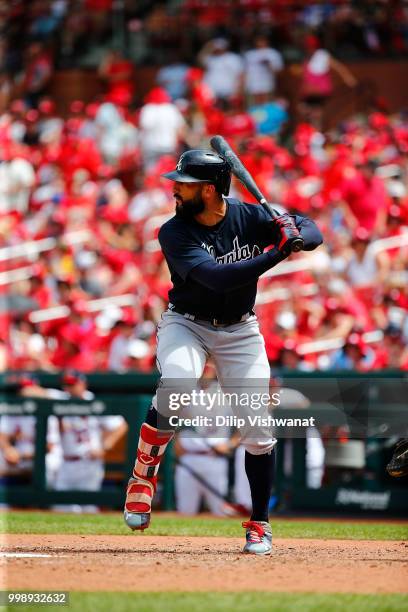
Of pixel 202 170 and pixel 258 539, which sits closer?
pixel 202 170

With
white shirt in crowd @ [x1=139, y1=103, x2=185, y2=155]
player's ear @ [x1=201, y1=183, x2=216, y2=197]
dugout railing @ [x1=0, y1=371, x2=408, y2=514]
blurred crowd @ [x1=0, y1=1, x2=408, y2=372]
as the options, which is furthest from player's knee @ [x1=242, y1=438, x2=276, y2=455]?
white shirt in crowd @ [x1=139, y1=103, x2=185, y2=155]

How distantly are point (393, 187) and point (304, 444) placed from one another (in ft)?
13.0

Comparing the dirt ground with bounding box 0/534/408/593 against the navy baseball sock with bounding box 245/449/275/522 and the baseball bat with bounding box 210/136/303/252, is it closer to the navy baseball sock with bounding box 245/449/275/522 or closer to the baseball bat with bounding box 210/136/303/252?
the navy baseball sock with bounding box 245/449/275/522

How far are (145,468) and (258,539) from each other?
65 centimetres

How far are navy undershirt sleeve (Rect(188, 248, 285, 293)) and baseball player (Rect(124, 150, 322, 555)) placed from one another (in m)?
0.12

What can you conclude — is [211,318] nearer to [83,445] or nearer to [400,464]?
[400,464]

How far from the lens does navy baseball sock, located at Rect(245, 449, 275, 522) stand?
5824 millimetres

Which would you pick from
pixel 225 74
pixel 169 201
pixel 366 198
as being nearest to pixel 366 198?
pixel 366 198

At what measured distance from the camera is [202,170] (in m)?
5.70

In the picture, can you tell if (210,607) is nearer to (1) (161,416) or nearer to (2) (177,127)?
(1) (161,416)

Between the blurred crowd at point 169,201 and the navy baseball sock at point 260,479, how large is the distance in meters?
4.56

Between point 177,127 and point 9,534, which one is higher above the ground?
point 177,127

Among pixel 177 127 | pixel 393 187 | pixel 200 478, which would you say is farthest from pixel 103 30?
pixel 200 478

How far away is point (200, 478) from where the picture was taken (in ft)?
33.5
